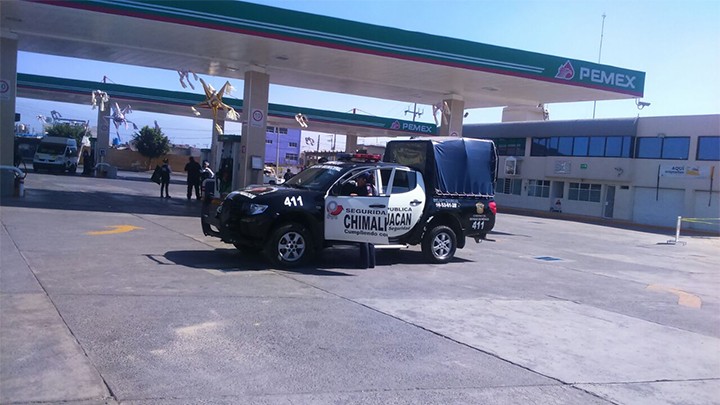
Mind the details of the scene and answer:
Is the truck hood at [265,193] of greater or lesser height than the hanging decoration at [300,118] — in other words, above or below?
below

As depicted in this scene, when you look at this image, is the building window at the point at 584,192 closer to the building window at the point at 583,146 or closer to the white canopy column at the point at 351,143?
the building window at the point at 583,146

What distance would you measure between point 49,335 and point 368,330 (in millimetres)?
3269

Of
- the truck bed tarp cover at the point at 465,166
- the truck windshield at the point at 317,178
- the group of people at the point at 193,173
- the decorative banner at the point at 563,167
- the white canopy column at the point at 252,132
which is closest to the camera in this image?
the truck windshield at the point at 317,178

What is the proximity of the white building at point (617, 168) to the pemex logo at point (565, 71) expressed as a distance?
17.9m

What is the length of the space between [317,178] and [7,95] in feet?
41.5

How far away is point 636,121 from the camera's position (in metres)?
38.5

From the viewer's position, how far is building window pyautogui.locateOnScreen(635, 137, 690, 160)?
3603cm

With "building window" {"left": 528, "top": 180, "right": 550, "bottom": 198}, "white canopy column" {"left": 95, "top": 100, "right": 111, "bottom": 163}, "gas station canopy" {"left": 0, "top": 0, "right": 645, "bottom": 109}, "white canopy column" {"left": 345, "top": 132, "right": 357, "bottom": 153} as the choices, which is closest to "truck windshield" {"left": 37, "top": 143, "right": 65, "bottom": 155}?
"white canopy column" {"left": 95, "top": 100, "right": 111, "bottom": 163}

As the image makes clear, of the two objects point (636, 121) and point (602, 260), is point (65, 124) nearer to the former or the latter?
point (636, 121)

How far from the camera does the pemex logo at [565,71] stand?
20234 millimetres

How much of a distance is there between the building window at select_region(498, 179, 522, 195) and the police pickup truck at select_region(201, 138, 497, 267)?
35506mm

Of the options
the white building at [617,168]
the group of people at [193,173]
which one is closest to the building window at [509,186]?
the white building at [617,168]

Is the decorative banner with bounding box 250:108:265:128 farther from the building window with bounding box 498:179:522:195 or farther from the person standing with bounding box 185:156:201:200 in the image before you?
the building window with bounding box 498:179:522:195

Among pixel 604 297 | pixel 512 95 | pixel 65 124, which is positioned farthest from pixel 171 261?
pixel 65 124
